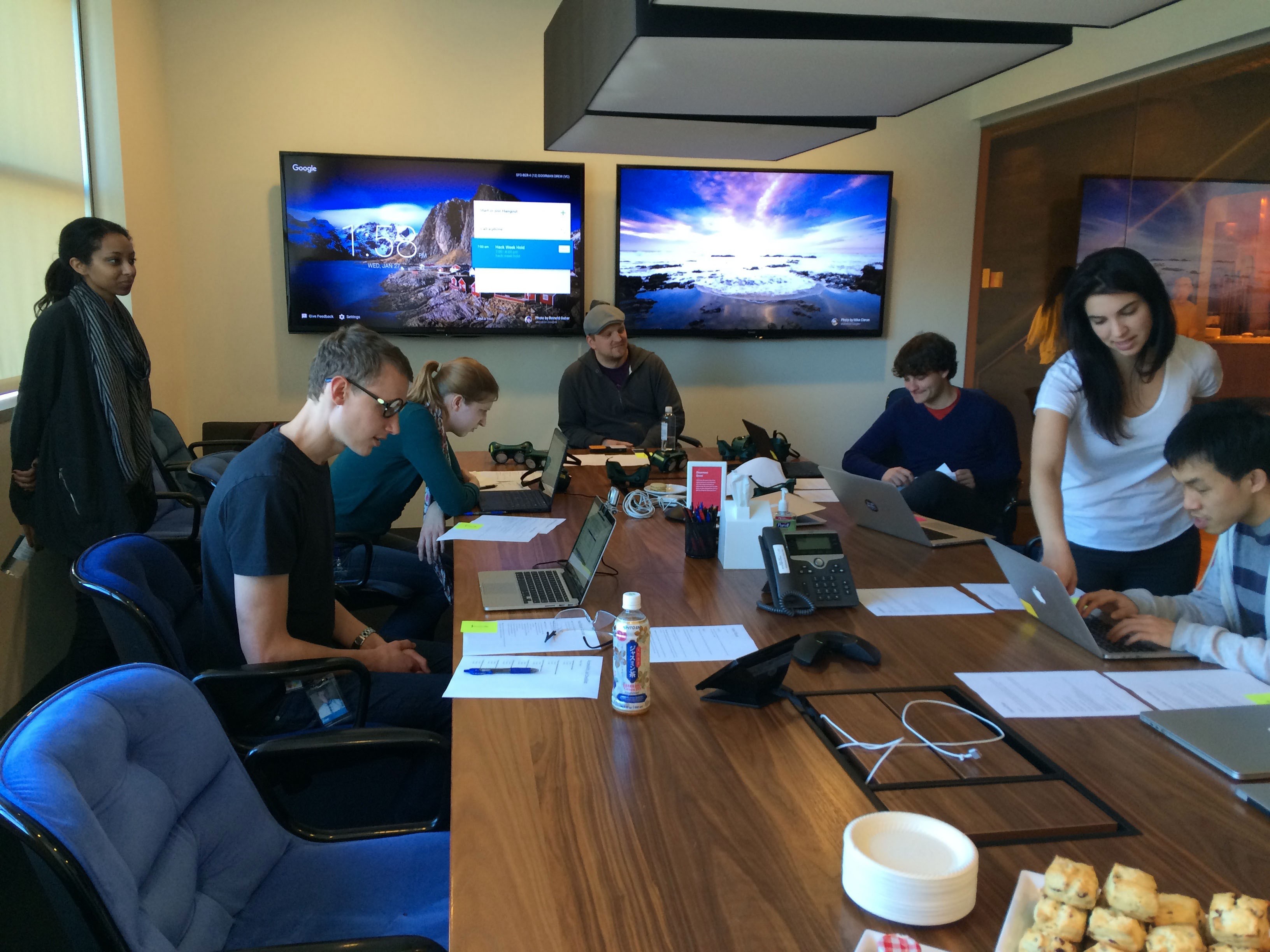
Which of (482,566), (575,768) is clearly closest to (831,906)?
(575,768)

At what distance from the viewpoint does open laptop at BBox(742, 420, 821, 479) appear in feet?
12.7

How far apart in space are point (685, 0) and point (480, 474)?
2442mm

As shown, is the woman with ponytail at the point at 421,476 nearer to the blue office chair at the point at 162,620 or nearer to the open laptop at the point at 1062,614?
the blue office chair at the point at 162,620

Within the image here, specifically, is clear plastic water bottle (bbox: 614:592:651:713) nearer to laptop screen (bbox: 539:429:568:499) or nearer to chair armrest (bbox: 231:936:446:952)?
chair armrest (bbox: 231:936:446:952)

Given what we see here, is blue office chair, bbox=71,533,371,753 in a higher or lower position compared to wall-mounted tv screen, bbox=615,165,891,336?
lower

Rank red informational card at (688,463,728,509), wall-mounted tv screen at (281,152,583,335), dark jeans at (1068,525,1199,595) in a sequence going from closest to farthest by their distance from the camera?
dark jeans at (1068,525,1199,595), red informational card at (688,463,728,509), wall-mounted tv screen at (281,152,583,335)

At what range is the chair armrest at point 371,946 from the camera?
3.66 feet

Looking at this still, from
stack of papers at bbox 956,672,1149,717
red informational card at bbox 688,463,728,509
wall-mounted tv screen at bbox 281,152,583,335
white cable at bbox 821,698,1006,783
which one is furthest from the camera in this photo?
wall-mounted tv screen at bbox 281,152,583,335

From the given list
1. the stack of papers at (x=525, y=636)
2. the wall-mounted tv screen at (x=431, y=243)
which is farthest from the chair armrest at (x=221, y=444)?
the stack of papers at (x=525, y=636)

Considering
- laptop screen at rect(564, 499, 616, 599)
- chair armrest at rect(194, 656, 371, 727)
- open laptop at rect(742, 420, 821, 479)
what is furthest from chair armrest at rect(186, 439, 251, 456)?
chair armrest at rect(194, 656, 371, 727)

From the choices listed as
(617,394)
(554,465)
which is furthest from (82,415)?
(617,394)

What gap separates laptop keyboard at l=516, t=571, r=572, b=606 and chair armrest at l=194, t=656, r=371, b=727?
40cm

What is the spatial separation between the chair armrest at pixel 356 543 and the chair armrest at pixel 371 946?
6.50 ft

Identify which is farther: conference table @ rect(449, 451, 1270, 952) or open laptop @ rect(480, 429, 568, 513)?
open laptop @ rect(480, 429, 568, 513)
